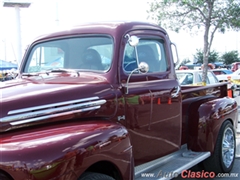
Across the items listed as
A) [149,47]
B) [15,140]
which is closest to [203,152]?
[149,47]

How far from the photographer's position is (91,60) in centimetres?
348

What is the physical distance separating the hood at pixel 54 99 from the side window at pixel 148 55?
1.26 feet

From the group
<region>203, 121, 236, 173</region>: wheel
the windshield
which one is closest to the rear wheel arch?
the windshield

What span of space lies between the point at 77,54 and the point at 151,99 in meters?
0.92

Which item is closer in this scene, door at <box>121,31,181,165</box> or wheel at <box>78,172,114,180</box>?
wheel at <box>78,172,114,180</box>

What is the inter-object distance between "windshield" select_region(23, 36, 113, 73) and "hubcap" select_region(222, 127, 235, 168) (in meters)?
2.32

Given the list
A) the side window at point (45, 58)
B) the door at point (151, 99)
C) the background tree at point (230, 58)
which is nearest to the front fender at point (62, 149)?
the door at point (151, 99)

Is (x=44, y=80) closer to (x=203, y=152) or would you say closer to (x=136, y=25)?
(x=136, y=25)

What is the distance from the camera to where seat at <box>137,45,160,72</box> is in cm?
371

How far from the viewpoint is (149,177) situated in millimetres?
3488

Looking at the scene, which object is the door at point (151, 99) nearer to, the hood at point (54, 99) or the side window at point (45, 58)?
the hood at point (54, 99)

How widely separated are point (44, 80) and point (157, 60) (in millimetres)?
1406

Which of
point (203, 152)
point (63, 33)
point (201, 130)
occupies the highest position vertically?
point (63, 33)

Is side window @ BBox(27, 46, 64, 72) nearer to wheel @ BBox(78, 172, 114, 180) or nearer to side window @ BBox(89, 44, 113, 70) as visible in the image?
side window @ BBox(89, 44, 113, 70)
